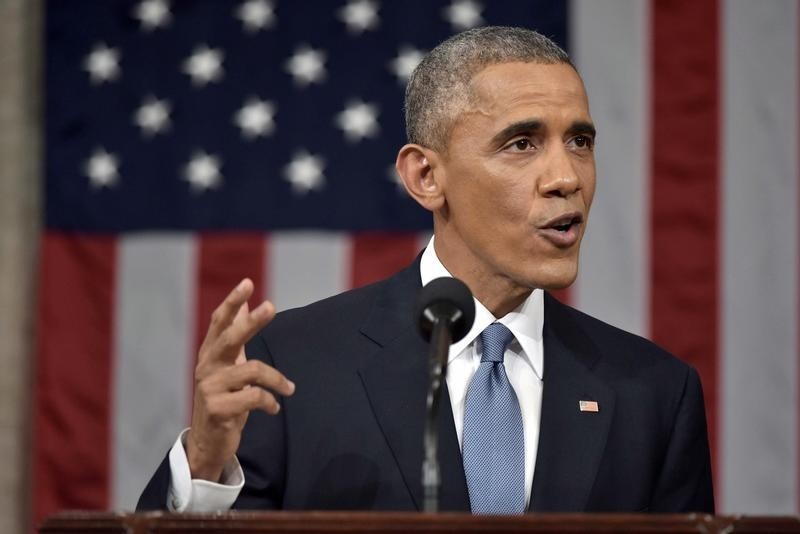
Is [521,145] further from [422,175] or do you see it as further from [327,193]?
[327,193]

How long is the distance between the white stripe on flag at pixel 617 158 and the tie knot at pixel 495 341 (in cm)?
167

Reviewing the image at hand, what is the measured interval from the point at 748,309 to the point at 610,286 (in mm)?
458

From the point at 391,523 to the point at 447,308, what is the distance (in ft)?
1.29

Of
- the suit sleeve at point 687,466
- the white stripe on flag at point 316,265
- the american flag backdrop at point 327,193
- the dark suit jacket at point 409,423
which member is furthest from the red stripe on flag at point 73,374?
the suit sleeve at point 687,466

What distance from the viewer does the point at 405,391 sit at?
2.27 metres

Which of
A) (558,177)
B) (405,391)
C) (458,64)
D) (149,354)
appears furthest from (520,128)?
(149,354)

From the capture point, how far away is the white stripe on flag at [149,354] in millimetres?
4051

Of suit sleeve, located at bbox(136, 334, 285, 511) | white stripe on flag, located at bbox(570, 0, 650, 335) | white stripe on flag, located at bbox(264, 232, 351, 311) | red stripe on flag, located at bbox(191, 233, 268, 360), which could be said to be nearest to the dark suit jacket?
suit sleeve, located at bbox(136, 334, 285, 511)

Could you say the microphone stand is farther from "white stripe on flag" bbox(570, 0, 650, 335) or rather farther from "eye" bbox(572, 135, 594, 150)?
"white stripe on flag" bbox(570, 0, 650, 335)

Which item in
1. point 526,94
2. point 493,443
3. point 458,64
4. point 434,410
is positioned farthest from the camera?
point 458,64

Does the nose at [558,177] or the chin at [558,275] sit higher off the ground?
the nose at [558,177]

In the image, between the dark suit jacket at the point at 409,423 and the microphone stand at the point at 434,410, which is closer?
the microphone stand at the point at 434,410

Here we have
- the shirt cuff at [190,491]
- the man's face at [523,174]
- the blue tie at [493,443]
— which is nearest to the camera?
the shirt cuff at [190,491]

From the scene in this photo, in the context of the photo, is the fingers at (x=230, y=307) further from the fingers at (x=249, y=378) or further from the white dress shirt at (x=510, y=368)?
the white dress shirt at (x=510, y=368)
